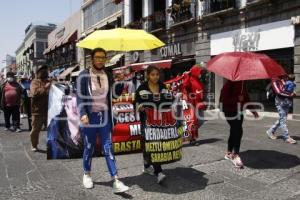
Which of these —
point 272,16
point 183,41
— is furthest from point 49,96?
point 183,41

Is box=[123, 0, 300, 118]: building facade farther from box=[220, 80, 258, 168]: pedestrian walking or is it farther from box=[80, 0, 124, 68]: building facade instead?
box=[220, 80, 258, 168]: pedestrian walking

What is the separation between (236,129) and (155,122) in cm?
160

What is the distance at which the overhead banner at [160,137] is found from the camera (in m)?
5.63

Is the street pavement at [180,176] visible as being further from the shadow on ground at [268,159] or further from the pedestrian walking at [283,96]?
the pedestrian walking at [283,96]

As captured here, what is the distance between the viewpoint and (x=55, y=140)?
7.41m

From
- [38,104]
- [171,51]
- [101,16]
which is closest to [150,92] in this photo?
[38,104]

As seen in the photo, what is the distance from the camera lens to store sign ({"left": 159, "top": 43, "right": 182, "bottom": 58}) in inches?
874

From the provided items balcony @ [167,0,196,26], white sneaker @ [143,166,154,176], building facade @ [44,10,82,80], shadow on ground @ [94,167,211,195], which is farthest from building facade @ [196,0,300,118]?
building facade @ [44,10,82,80]

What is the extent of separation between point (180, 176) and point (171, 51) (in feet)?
56.5

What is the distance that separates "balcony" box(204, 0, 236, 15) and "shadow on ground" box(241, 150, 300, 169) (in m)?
11.0

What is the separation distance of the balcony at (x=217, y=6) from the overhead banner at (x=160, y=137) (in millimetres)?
12797

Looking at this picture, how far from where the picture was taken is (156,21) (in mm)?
24781

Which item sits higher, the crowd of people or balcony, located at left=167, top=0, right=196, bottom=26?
balcony, located at left=167, top=0, right=196, bottom=26

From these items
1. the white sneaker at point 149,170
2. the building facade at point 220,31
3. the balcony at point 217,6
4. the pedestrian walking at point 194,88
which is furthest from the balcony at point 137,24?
the white sneaker at point 149,170
